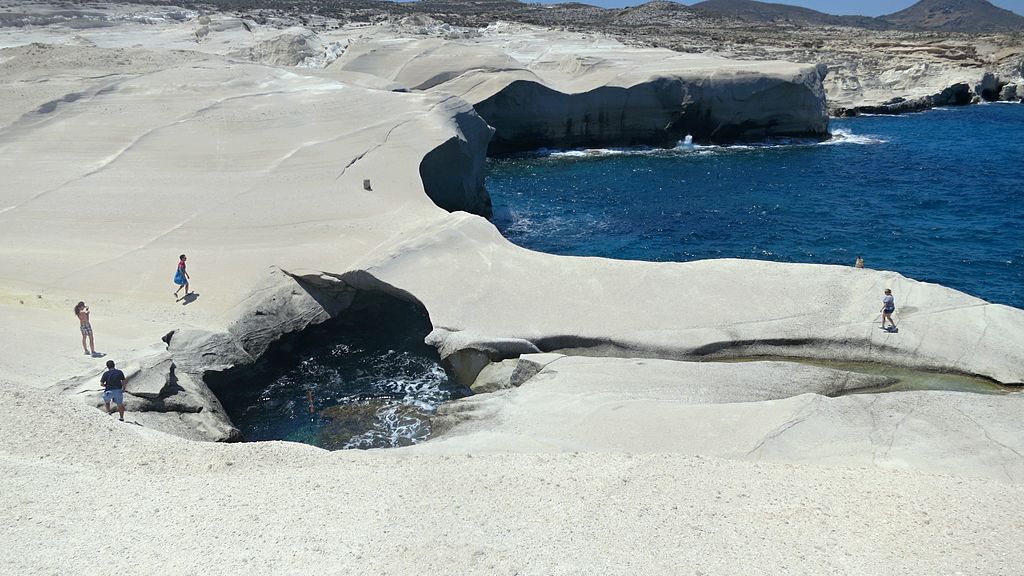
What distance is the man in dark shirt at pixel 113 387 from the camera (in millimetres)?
13988

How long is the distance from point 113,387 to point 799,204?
28.0 metres

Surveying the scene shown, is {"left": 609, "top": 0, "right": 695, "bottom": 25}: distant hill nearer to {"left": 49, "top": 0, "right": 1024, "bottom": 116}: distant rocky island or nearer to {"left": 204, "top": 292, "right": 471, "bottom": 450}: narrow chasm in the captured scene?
{"left": 49, "top": 0, "right": 1024, "bottom": 116}: distant rocky island

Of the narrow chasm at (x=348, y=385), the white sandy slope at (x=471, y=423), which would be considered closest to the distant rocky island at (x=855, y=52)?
the white sandy slope at (x=471, y=423)

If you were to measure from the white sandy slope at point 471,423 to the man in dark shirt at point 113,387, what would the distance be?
3.15 feet

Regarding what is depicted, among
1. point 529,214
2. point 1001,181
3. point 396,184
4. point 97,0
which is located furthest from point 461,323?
point 97,0

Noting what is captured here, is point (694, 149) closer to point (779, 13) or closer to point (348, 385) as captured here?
→ point (348, 385)

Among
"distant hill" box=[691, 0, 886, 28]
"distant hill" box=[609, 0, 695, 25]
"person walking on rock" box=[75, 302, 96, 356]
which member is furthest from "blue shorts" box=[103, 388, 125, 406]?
"distant hill" box=[691, 0, 886, 28]

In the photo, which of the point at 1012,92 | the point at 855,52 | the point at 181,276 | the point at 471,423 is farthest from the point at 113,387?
the point at 855,52

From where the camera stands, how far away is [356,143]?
28.5m

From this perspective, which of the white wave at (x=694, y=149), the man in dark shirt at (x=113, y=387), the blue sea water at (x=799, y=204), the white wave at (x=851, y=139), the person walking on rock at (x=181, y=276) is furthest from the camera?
the white wave at (x=851, y=139)

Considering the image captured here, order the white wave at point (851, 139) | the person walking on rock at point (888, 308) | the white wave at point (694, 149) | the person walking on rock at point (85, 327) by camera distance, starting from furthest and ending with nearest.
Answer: the white wave at point (851, 139), the white wave at point (694, 149), the person walking on rock at point (888, 308), the person walking on rock at point (85, 327)

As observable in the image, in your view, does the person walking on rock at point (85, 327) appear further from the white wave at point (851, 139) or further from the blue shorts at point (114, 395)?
the white wave at point (851, 139)

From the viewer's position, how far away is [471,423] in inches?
574

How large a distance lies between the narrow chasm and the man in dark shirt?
2.88 m
